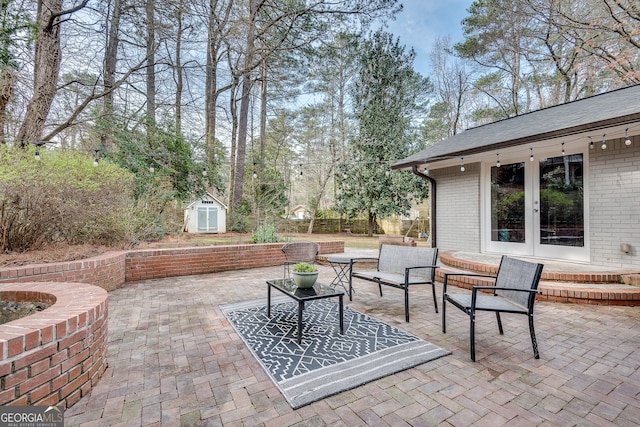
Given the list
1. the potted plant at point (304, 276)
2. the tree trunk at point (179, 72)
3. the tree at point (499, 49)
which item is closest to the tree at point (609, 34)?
the tree at point (499, 49)

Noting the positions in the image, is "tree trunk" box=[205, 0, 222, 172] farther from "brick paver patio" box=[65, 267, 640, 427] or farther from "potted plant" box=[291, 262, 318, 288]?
"potted plant" box=[291, 262, 318, 288]

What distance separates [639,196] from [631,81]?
26.8 feet

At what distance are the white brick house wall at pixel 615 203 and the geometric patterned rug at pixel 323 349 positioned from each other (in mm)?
4361

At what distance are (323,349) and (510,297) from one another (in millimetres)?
2003

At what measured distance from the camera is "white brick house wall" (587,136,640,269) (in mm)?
4664

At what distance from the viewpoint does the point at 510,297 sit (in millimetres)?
3031

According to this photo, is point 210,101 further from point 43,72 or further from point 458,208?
point 458,208

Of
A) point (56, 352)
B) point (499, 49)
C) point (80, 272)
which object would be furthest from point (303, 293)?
point (499, 49)

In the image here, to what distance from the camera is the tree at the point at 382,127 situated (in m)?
14.8

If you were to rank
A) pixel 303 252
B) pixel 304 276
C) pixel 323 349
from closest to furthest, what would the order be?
pixel 323 349 → pixel 304 276 → pixel 303 252

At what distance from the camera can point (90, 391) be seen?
2.07 meters

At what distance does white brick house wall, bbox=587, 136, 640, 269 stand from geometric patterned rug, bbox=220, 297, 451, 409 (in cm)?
436

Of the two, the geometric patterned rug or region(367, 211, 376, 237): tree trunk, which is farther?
region(367, 211, 376, 237): tree trunk

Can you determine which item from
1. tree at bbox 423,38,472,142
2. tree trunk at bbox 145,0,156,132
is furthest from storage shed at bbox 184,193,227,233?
tree at bbox 423,38,472,142
